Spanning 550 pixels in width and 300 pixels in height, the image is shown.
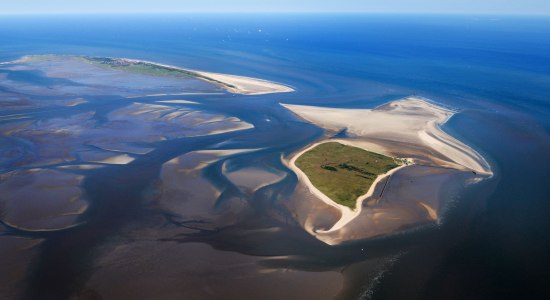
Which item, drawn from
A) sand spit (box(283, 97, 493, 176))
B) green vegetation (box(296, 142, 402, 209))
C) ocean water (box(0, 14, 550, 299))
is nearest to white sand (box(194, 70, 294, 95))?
ocean water (box(0, 14, 550, 299))

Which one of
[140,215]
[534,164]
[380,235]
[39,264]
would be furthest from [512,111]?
[39,264]

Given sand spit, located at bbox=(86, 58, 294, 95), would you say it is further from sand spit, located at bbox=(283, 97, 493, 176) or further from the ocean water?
sand spit, located at bbox=(283, 97, 493, 176)

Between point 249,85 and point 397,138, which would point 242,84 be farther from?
point 397,138

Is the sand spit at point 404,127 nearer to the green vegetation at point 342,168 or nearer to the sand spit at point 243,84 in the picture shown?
the green vegetation at point 342,168

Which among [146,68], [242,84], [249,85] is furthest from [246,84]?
[146,68]

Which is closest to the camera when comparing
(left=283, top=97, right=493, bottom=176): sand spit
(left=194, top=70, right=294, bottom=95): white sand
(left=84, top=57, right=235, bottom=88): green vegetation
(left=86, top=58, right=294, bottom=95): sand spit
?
(left=283, top=97, right=493, bottom=176): sand spit

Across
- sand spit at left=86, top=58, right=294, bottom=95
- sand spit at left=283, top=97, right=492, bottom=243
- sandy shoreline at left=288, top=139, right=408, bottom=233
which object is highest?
sand spit at left=86, top=58, right=294, bottom=95

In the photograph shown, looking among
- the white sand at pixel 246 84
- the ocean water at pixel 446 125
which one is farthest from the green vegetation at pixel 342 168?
the white sand at pixel 246 84
